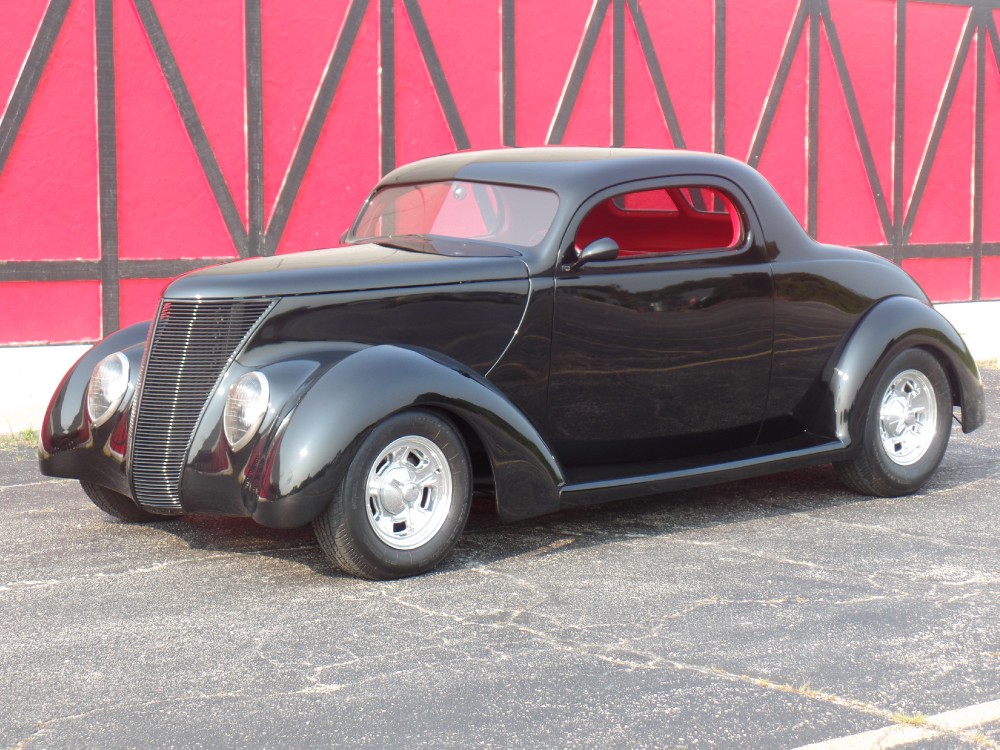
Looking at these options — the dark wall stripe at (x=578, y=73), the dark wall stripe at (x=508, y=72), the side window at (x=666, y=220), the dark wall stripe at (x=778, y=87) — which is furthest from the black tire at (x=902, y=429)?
the dark wall stripe at (x=778, y=87)

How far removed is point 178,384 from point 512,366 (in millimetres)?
1394

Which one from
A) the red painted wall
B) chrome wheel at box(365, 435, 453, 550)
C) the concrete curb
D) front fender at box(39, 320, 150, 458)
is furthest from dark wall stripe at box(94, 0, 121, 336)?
chrome wheel at box(365, 435, 453, 550)

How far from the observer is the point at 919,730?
3.68 metres

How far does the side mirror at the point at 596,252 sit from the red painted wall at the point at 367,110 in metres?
6.02

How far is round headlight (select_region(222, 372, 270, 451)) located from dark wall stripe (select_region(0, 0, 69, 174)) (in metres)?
6.16

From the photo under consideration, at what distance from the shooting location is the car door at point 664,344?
5965 mm

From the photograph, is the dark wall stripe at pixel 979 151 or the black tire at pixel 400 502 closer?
the black tire at pixel 400 502

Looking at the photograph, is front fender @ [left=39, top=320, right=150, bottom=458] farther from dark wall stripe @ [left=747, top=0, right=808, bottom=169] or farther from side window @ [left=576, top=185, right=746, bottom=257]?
dark wall stripe @ [left=747, top=0, right=808, bottom=169]

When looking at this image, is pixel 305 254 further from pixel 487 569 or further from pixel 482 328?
pixel 487 569

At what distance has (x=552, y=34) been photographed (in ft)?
42.9

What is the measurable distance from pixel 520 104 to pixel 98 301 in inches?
174

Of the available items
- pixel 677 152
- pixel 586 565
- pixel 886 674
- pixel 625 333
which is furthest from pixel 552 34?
pixel 886 674

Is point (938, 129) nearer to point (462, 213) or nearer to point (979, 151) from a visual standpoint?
point (979, 151)

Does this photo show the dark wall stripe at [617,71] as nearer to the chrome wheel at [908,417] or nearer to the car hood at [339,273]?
the chrome wheel at [908,417]
